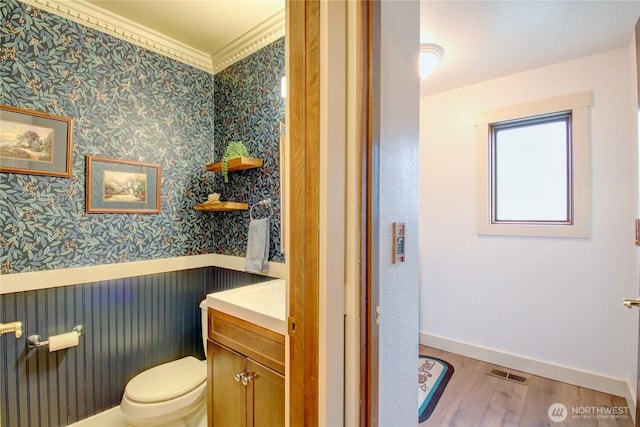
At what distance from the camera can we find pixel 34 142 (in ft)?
5.14

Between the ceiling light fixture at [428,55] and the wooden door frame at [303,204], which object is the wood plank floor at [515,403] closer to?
the wooden door frame at [303,204]

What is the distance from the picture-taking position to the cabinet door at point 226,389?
1.31 m

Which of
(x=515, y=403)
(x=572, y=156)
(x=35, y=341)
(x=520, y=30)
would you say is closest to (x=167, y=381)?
(x=35, y=341)

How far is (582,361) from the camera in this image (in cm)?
208

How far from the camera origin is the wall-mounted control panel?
953 millimetres

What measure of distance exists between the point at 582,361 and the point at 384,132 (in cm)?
242

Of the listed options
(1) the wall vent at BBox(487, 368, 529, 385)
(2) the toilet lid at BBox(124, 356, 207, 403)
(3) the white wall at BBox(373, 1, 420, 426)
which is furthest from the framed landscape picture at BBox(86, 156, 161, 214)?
(1) the wall vent at BBox(487, 368, 529, 385)

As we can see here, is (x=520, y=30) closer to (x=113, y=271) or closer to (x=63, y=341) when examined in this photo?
(x=113, y=271)

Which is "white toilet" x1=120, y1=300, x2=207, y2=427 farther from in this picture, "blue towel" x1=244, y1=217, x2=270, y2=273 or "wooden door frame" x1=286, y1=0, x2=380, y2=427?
"wooden door frame" x1=286, y1=0, x2=380, y2=427

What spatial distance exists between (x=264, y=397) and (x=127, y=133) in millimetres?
1772

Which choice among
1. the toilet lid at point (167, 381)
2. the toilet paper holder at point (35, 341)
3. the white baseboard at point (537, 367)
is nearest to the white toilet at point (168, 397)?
Answer: the toilet lid at point (167, 381)

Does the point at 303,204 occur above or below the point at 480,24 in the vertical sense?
below

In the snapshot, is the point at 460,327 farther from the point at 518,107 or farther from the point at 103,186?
the point at 103,186

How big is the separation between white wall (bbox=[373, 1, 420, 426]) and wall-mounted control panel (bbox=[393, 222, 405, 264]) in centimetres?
2
